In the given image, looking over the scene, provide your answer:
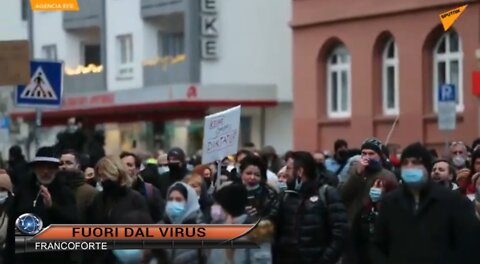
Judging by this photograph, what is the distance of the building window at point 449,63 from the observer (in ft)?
120

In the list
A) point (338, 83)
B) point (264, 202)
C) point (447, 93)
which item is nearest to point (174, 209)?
point (264, 202)

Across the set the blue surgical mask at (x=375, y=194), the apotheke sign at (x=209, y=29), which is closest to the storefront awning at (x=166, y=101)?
the apotheke sign at (x=209, y=29)

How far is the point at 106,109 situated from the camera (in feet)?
172

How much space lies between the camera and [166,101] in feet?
156

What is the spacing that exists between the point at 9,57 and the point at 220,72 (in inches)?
1206

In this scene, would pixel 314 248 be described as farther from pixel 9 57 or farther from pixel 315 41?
pixel 315 41

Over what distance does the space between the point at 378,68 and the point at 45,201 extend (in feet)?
88.3

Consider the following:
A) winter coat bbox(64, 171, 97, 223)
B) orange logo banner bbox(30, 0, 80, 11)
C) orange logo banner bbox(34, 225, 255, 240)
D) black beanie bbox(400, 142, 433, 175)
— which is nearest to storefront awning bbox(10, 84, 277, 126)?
orange logo banner bbox(30, 0, 80, 11)

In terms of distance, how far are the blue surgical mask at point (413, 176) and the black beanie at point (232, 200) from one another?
199cm

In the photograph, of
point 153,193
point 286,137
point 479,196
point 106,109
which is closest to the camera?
point 479,196

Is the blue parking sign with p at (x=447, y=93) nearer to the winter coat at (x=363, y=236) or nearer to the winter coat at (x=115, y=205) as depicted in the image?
the winter coat at (x=115, y=205)

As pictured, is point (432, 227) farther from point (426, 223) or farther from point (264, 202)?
point (264, 202)

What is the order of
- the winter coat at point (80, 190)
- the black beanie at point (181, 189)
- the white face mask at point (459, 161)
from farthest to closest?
1. the white face mask at point (459, 161)
2. the winter coat at point (80, 190)
3. the black beanie at point (181, 189)

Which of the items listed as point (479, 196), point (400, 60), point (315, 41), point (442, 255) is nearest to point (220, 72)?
point (315, 41)
